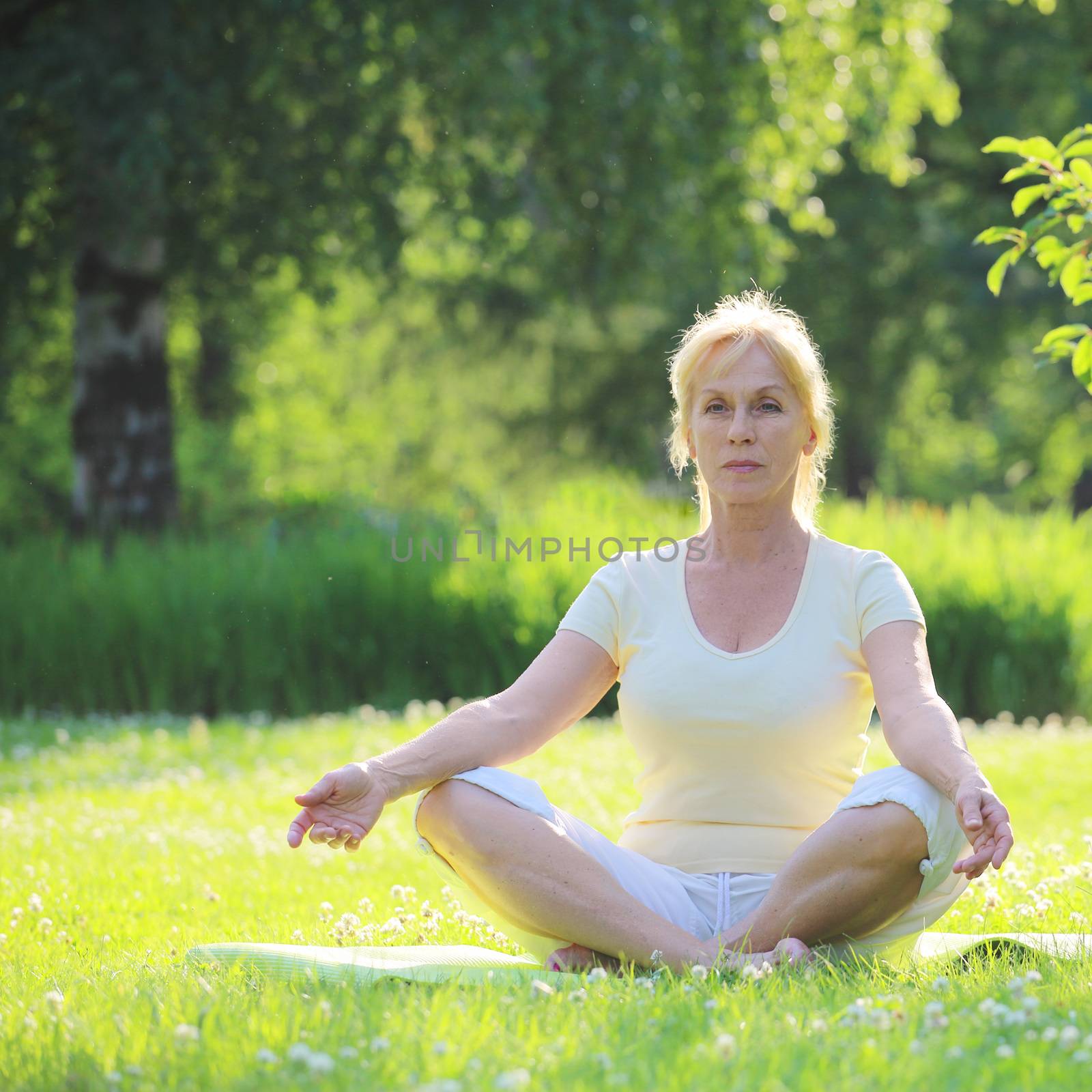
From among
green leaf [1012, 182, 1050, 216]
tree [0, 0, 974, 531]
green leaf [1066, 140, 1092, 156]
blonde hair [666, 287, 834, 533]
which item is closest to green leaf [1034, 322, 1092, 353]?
green leaf [1012, 182, 1050, 216]

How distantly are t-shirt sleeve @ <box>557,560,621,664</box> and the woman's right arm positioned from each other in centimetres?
2

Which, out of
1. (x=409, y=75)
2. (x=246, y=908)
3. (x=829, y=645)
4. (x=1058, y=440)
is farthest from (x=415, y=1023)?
(x=1058, y=440)

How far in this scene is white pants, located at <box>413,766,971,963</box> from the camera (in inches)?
112

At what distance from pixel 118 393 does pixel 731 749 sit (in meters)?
9.95

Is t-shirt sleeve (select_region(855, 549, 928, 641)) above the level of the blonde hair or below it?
below

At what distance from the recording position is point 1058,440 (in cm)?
2497

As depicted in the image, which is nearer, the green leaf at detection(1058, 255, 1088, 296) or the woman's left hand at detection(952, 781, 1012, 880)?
the woman's left hand at detection(952, 781, 1012, 880)

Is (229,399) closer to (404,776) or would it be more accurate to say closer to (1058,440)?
(1058,440)

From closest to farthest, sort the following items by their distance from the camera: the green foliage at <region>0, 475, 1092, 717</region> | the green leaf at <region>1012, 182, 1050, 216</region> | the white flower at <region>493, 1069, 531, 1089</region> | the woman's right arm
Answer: the white flower at <region>493, 1069, 531, 1089</region>
the woman's right arm
the green leaf at <region>1012, 182, 1050, 216</region>
the green foliage at <region>0, 475, 1092, 717</region>

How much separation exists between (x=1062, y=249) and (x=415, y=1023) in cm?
265

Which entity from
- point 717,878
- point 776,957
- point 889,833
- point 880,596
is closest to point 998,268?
point 880,596

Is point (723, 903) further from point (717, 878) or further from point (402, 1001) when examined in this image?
point (402, 1001)

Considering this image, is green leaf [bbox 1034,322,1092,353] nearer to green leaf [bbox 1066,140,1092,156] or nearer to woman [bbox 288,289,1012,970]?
green leaf [bbox 1066,140,1092,156]

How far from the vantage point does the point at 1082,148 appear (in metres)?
3.45
